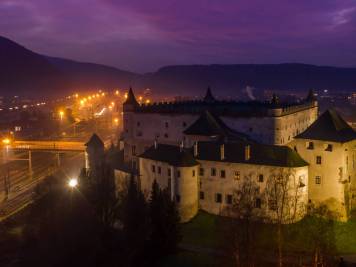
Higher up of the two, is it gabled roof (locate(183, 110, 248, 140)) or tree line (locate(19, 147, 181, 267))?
gabled roof (locate(183, 110, 248, 140))

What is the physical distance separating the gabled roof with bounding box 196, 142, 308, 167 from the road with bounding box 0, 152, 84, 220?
2675 cm

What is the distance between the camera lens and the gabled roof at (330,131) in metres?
48.5

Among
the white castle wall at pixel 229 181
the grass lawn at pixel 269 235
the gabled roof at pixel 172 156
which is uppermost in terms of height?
the gabled roof at pixel 172 156

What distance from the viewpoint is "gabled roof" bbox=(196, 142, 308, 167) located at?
46.3 m

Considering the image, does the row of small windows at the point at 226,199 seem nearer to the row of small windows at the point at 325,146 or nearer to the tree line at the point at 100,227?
the tree line at the point at 100,227

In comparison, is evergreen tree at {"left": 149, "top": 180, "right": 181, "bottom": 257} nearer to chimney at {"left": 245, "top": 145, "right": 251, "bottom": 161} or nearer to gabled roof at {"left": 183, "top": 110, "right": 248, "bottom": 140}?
chimney at {"left": 245, "top": 145, "right": 251, "bottom": 161}

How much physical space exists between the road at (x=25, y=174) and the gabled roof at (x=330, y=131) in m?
37.0

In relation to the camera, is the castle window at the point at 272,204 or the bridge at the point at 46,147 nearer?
the castle window at the point at 272,204

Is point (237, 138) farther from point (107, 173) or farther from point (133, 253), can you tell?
point (133, 253)

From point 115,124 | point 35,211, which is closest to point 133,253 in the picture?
point 35,211

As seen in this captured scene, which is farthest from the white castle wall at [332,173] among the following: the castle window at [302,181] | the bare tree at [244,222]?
the bare tree at [244,222]

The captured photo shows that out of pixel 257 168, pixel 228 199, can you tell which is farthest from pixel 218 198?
pixel 257 168

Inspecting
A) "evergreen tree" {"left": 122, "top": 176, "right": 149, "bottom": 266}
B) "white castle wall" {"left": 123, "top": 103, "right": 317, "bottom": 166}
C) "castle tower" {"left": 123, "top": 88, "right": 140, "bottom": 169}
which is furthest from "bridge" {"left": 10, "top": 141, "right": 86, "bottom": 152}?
"evergreen tree" {"left": 122, "top": 176, "right": 149, "bottom": 266}

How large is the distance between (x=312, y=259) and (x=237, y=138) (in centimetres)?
2222
